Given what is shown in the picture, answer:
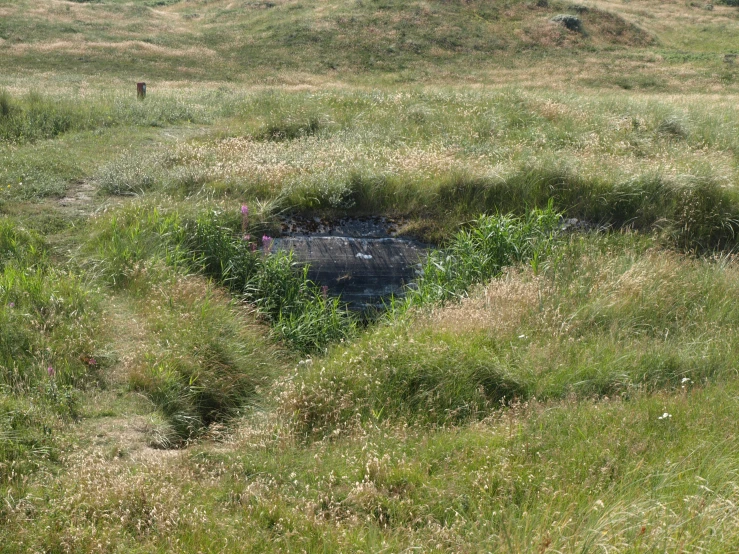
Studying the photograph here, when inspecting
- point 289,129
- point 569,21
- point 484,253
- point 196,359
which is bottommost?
point 196,359

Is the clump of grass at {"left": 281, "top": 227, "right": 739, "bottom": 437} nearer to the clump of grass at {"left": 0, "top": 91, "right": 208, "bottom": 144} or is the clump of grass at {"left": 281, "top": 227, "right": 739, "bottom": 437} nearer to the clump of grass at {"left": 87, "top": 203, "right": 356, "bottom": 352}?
the clump of grass at {"left": 87, "top": 203, "right": 356, "bottom": 352}

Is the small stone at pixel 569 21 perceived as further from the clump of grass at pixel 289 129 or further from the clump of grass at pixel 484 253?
the clump of grass at pixel 484 253

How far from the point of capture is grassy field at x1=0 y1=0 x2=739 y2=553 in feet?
12.8

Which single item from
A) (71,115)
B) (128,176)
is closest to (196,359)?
(128,176)

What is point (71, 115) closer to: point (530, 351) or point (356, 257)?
point (356, 257)

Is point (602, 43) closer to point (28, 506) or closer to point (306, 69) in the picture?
point (306, 69)

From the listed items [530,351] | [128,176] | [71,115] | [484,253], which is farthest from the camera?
[71,115]

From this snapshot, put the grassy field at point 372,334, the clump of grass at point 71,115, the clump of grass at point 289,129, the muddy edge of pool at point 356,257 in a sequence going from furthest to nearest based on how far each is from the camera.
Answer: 1. the clump of grass at point 289,129
2. the clump of grass at point 71,115
3. the muddy edge of pool at point 356,257
4. the grassy field at point 372,334

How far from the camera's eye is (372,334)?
6.59 m

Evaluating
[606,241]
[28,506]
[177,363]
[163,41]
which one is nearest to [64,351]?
[177,363]

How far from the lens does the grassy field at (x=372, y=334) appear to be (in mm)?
3904

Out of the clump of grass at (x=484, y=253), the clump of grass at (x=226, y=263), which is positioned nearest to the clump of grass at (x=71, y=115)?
the clump of grass at (x=226, y=263)

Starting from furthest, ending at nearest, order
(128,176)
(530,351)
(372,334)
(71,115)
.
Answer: (71,115) → (128,176) → (372,334) → (530,351)

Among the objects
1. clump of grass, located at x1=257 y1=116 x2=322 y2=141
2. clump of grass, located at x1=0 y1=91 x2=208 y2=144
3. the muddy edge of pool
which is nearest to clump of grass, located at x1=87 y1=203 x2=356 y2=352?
the muddy edge of pool
